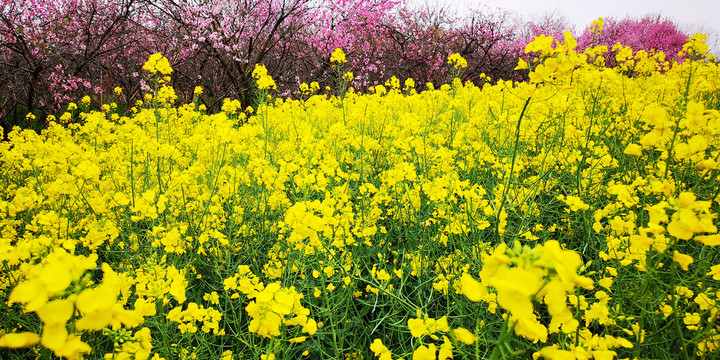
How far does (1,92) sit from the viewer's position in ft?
27.8

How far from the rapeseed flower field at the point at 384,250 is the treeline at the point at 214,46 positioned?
350 cm

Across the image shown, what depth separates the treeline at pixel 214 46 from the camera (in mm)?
7355

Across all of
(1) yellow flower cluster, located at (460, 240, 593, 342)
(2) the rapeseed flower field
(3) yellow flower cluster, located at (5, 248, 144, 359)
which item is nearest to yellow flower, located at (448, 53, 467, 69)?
(2) the rapeseed flower field

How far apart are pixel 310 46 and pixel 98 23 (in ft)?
15.8

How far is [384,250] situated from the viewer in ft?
7.40

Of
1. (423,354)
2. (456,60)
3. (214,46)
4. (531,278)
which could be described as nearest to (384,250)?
(423,354)

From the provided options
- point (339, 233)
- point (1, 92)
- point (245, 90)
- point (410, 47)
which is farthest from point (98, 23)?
point (339, 233)

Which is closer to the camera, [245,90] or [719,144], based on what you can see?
[719,144]

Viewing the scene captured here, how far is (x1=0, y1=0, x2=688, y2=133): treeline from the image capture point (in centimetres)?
736

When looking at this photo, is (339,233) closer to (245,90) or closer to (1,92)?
(245,90)

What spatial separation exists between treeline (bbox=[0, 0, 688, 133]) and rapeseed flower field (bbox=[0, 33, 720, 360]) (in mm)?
3504

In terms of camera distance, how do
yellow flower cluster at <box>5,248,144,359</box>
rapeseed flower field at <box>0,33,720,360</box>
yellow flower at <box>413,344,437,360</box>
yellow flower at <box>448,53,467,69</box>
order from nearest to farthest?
yellow flower cluster at <box>5,248,144,359</box> < rapeseed flower field at <box>0,33,720,360</box> < yellow flower at <box>413,344,437,360</box> < yellow flower at <box>448,53,467,69</box>

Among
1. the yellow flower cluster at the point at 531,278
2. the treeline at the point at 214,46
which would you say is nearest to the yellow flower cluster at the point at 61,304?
the yellow flower cluster at the point at 531,278

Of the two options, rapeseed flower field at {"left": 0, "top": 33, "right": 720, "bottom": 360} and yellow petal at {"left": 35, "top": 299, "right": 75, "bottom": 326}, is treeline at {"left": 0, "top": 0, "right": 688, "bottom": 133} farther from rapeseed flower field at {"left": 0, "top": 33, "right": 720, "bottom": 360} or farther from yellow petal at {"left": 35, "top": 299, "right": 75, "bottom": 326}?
yellow petal at {"left": 35, "top": 299, "right": 75, "bottom": 326}
